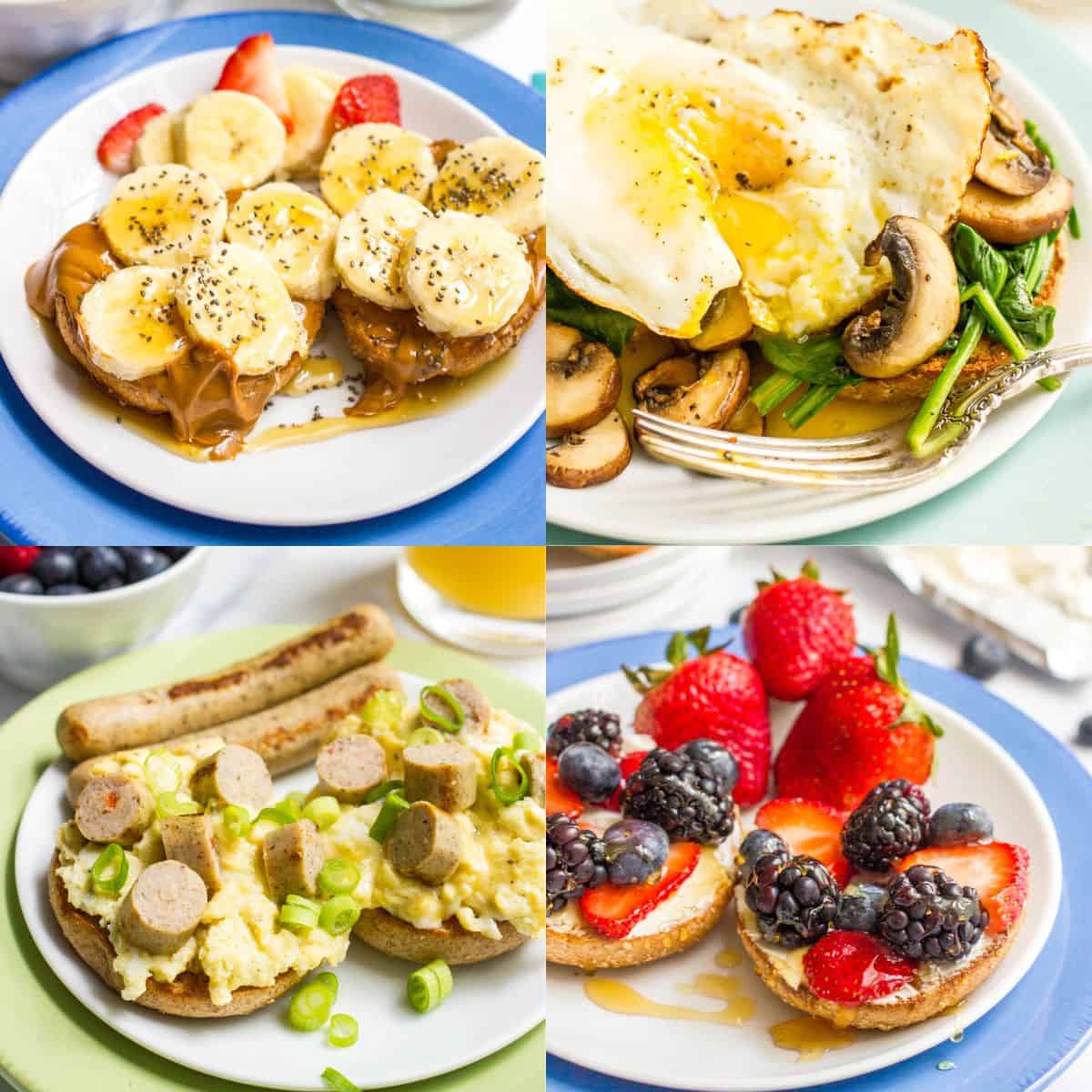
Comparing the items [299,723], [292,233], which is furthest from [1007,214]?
[299,723]

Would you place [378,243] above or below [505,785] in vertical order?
above

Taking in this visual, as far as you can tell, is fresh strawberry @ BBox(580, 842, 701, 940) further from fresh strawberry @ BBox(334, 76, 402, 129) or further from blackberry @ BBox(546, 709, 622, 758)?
fresh strawberry @ BBox(334, 76, 402, 129)

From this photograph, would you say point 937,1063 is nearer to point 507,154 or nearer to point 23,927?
point 23,927

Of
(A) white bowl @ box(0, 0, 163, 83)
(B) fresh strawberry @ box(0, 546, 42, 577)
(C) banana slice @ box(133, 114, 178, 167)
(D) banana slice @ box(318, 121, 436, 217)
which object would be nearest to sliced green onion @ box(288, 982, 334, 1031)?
(B) fresh strawberry @ box(0, 546, 42, 577)

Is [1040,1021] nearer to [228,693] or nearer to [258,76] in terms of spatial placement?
[228,693]

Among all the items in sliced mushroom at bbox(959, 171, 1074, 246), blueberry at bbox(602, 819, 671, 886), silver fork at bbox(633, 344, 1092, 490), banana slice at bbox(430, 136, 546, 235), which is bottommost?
blueberry at bbox(602, 819, 671, 886)

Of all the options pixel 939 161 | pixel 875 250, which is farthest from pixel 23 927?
pixel 939 161
